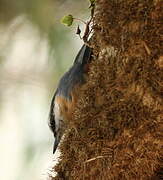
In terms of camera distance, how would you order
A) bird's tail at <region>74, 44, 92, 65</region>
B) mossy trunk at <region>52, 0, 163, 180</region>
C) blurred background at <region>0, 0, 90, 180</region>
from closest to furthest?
1. mossy trunk at <region>52, 0, 163, 180</region>
2. bird's tail at <region>74, 44, 92, 65</region>
3. blurred background at <region>0, 0, 90, 180</region>

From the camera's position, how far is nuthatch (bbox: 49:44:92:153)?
5.78ft

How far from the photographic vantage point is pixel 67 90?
1919 mm

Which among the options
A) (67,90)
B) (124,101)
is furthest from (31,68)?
(124,101)

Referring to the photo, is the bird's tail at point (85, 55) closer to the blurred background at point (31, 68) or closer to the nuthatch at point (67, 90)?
the nuthatch at point (67, 90)

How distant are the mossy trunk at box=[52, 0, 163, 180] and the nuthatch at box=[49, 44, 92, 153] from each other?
0.85 ft

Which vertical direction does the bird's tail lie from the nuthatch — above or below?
above

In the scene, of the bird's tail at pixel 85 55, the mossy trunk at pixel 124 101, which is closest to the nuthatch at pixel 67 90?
the bird's tail at pixel 85 55

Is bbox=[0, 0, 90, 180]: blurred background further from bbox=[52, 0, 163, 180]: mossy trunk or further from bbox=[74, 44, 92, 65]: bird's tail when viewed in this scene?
bbox=[52, 0, 163, 180]: mossy trunk

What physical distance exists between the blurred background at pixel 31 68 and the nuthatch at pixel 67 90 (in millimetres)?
134

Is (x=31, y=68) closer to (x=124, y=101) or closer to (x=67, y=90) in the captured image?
(x=67, y=90)

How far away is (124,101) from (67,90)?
572 millimetres

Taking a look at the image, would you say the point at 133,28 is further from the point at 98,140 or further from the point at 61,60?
the point at 61,60

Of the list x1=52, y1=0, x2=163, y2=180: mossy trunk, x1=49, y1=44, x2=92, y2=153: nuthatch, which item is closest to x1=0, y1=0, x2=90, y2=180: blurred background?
x1=49, y1=44, x2=92, y2=153: nuthatch

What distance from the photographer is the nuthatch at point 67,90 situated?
1.76m
